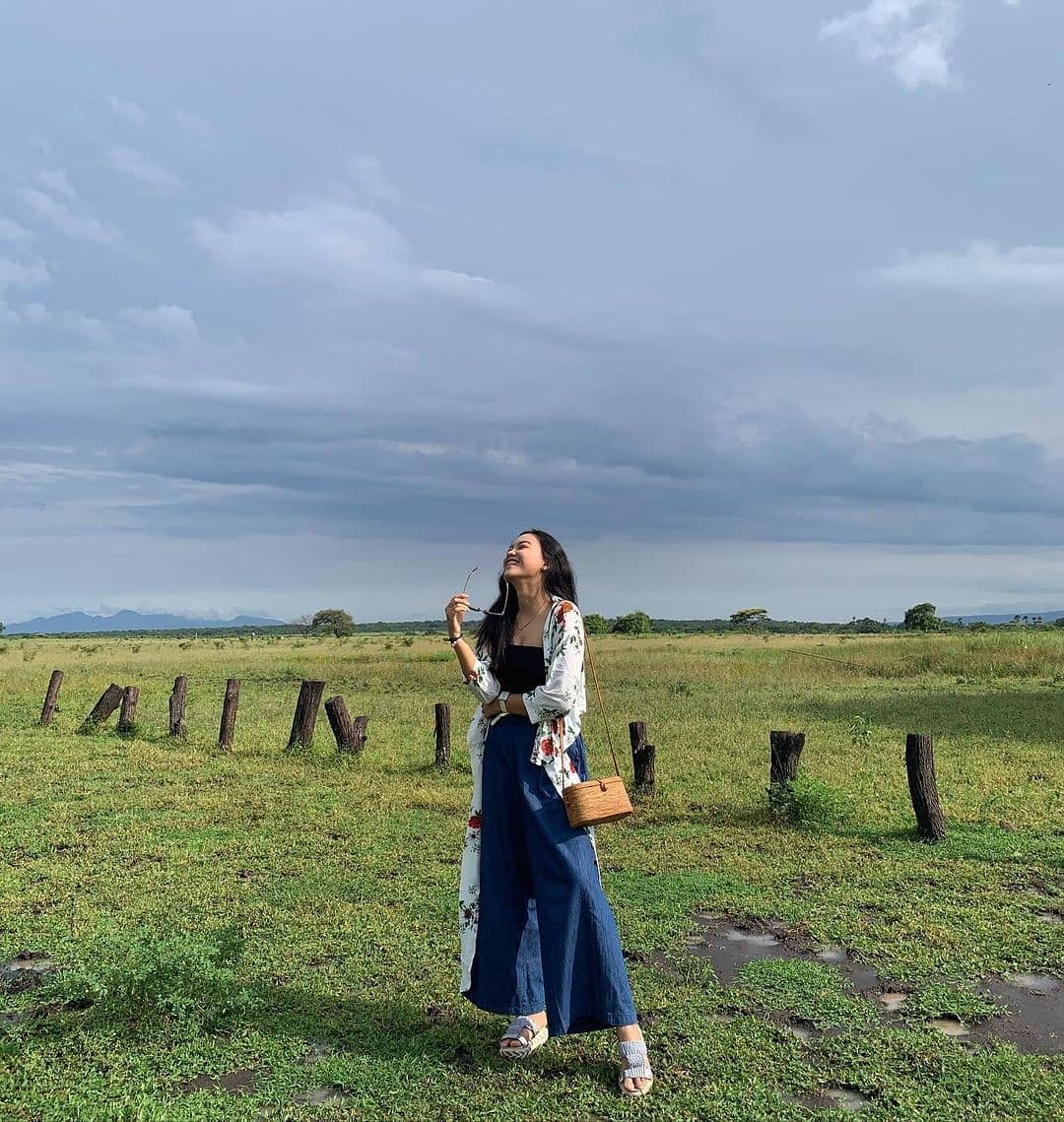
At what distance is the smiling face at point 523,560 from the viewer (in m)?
4.31

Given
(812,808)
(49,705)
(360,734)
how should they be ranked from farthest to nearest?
(49,705) < (360,734) < (812,808)

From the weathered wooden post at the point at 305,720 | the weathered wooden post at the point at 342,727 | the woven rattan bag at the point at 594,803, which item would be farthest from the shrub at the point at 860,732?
the woven rattan bag at the point at 594,803

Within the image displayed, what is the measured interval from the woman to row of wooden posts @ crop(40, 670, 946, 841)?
5403 millimetres

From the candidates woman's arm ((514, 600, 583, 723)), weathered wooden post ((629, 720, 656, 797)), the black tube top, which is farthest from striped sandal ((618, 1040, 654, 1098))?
weathered wooden post ((629, 720, 656, 797))

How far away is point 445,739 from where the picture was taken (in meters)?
12.2

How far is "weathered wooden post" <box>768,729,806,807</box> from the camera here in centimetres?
912

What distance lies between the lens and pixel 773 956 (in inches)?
219

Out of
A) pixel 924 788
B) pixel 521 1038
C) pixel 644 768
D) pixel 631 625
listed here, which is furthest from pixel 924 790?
pixel 631 625

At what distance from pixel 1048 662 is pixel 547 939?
27.1 meters

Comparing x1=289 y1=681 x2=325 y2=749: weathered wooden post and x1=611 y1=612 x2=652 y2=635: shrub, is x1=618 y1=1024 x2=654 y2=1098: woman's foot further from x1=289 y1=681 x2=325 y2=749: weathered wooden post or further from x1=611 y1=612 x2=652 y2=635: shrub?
x1=611 y1=612 x2=652 y2=635: shrub

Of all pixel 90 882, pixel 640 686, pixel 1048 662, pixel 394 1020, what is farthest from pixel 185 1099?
pixel 1048 662

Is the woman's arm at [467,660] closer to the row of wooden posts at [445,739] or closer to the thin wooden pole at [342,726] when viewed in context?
the row of wooden posts at [445,739]

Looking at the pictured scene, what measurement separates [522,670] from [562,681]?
0.98 feet

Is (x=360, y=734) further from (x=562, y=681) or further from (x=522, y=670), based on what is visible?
(x=562, y=681)
